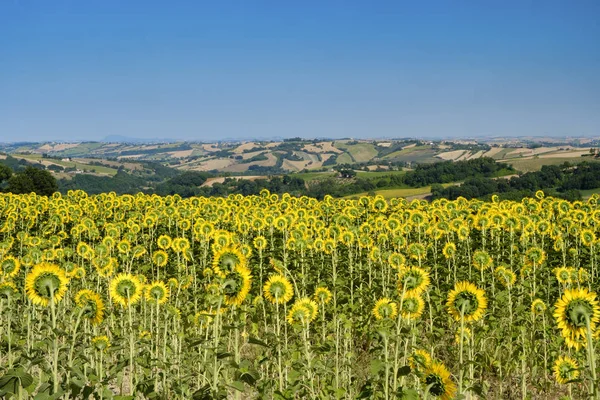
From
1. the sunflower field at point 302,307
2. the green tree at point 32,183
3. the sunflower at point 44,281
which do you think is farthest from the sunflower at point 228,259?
the green tree at point 32,183

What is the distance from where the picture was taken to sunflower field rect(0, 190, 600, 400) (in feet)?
16.8

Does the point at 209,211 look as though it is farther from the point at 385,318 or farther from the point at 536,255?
the point at 385,318

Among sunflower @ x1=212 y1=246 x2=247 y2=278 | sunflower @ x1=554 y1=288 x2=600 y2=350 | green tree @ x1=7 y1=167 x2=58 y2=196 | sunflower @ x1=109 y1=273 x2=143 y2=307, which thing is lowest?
green tree @ x1=7 y1=167 x2=58 y2=196

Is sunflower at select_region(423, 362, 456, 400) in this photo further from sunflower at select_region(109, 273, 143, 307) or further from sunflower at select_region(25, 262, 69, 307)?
sunflower at select_region(109, 273, 143, 307)

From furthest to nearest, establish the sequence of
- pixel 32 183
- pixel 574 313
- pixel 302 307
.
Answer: pixel 32 183, pixel 302 307, pixel 574 313

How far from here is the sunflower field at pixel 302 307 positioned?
5109 millimetres

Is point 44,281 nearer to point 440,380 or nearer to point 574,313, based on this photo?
point 440,380

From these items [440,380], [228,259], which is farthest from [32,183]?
[440,380]

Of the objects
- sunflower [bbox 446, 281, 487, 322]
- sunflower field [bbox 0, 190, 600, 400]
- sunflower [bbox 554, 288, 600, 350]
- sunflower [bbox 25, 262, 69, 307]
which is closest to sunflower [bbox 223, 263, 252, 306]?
sunflower field [bbox 0, 190, 600, 400]

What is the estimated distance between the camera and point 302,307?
21.6 feet

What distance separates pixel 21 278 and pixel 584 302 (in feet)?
36.3

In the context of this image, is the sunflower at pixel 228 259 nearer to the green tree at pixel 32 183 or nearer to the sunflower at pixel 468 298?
the sunflower at pixel 468 298

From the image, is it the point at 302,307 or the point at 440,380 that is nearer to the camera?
the point at 440,380

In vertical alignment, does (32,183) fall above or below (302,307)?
below
